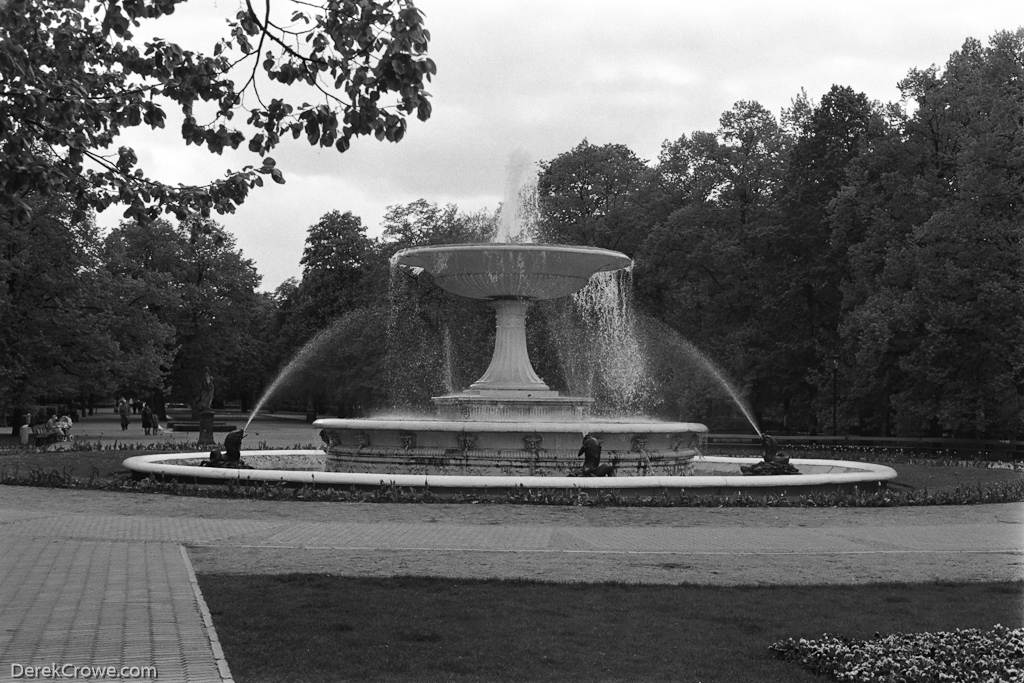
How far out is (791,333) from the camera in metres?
43.8

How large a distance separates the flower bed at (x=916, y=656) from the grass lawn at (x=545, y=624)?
0.16 metres

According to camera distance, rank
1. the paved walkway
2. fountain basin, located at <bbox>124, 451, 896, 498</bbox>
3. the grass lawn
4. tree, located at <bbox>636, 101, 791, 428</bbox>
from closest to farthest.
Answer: the grass lawn
the paved walkway
fountain basin, located at <bbox>124, 451, 896, 498</bbox>
tree, located at <bbox>636, 101, 791, 428</bbox>

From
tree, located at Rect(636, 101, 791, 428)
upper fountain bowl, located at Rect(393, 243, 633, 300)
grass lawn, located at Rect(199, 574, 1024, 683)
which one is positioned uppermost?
tree, located at Rect(636, 101, 791, 428)

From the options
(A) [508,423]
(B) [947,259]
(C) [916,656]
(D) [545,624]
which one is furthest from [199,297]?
(C) [916,656]

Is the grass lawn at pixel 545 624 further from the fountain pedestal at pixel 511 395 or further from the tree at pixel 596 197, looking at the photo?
the tree at pixel 596 197

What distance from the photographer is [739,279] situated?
1785 inches

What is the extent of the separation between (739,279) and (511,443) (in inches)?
1103

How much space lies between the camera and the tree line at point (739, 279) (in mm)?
33438

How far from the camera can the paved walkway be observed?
7000mm

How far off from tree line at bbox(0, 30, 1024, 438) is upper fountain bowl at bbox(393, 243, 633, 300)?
26.4 ft

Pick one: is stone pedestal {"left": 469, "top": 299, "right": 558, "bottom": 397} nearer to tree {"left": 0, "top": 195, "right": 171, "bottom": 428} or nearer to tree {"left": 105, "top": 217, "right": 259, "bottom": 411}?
tree {"left": 0, "top": 195, "right": 171, "bottom": 428}

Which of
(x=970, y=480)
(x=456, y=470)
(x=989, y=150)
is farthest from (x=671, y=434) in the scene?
(x=989, y=150)

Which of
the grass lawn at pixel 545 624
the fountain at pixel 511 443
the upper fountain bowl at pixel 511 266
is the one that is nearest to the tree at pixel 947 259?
the fountain at pixel 511 443

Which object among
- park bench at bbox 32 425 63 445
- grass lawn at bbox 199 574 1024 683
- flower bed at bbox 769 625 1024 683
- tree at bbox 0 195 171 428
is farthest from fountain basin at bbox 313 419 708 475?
tree at bbox 0 195 171 428
